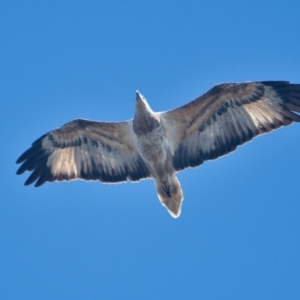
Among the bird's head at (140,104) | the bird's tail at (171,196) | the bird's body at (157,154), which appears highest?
the bird's head at (140,104)

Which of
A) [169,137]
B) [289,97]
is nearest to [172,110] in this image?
[169,137]

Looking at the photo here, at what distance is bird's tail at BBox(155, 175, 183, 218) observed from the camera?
20.0 meters

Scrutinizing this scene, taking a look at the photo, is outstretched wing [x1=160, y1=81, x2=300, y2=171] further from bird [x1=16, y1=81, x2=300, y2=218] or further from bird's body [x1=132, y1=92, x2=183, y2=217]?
bird's body [x1=132, y1=92, x2=183, y2=217]

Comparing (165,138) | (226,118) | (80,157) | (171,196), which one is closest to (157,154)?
(165,138)

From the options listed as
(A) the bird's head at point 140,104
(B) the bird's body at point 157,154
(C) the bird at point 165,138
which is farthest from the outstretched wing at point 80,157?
(A) the bird's head at point 140,104

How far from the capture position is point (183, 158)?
815 inches

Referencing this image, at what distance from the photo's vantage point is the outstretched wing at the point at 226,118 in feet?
66.1

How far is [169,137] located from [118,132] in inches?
41.0

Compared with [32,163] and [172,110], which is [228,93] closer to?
[172,110]

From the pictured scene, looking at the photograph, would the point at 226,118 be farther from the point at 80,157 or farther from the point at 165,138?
the point at 80,157

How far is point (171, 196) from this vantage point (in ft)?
65.7

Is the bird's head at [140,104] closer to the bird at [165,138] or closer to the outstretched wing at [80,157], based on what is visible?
the bird at [165,138]

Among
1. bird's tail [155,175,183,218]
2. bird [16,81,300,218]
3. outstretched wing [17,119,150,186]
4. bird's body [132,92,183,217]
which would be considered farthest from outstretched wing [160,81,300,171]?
outstretched wing [17,119,150,186]

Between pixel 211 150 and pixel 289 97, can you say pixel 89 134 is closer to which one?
pixel 211 150
